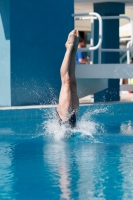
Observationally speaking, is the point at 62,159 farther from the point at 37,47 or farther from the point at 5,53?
the point at 37,47

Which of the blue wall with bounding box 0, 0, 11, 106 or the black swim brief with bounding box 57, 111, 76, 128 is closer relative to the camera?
the black swim brief with bounding box 57, 111, 76, 128

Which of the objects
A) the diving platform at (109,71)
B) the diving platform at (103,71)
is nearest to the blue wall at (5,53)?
the diving platform at (103,71)

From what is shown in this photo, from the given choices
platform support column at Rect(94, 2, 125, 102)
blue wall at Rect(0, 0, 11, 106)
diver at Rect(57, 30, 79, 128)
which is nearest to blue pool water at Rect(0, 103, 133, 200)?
diver at Rect(57, 30, 79, 128)

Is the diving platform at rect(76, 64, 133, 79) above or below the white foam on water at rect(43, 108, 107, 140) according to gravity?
above

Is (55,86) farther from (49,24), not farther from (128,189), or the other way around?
(128,189)

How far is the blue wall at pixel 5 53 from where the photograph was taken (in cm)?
1081

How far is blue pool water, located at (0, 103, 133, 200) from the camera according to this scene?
4441 millimetres

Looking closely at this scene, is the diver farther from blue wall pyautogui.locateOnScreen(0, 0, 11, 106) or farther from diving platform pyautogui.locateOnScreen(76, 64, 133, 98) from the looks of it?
diving platform pyautogui.locateOnScreen(76, 64, 133, 98)

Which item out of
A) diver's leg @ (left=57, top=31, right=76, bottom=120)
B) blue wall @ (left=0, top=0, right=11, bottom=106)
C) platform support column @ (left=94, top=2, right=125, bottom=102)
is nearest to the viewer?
diver's leg @ (left=57, top=31, right=76, bottom=120)

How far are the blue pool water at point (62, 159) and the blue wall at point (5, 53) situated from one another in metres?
1.12

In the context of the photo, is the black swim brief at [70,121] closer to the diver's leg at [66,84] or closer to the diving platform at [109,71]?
the diver's leg at [66,84]

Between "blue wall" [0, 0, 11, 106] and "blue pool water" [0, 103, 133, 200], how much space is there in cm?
112

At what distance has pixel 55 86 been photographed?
37.5 ft

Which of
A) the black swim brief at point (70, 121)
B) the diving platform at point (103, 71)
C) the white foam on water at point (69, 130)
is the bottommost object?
the white foam on water at point (69, 130)
